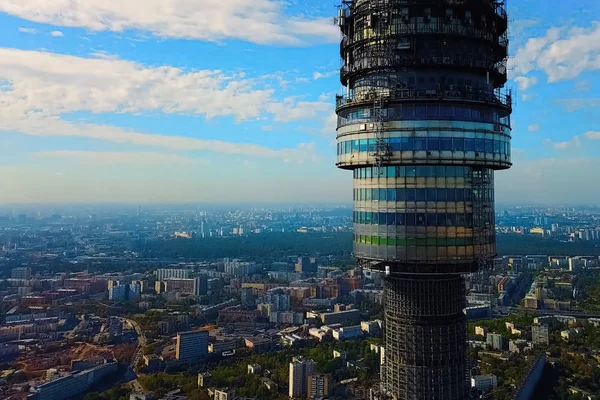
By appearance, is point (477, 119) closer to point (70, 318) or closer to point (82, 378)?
point (82, 378)

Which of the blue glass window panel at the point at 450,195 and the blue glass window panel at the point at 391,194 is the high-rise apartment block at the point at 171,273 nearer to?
the blue glass window panel at the point at 391,194

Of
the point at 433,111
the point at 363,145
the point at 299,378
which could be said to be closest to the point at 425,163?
the point at 433,111

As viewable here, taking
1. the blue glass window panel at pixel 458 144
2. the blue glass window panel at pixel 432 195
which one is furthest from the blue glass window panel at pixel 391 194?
the blue glass window panel at pixel 458 144

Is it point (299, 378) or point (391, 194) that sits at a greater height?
point (391, 194)

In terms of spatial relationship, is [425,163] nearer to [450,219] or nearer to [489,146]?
[450,219]

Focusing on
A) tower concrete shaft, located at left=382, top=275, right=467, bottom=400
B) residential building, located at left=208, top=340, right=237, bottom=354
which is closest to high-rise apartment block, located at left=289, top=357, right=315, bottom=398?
residential building, located at left=208, top=340, right=237, bottom=354

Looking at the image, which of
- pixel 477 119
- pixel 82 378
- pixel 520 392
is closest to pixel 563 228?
pixel 520 392
